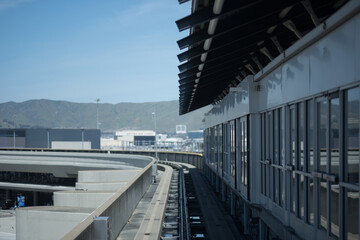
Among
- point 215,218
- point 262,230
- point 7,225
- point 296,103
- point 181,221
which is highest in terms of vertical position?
point 296,103

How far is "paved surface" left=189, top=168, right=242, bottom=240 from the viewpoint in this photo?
594 inches

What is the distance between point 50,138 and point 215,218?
84.9 m

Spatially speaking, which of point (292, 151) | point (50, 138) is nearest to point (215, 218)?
point (292, 151)

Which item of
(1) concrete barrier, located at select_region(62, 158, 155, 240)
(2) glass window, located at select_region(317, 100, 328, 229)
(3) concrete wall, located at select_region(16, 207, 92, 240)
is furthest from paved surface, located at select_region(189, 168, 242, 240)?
(2) glass window, located at select_region(317, 100, 328, 229)

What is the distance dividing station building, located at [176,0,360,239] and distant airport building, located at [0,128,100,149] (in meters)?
82.9

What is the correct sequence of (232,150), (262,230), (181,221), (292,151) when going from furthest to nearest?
(232,150) < (181,221) < (262,230) < (292,151)

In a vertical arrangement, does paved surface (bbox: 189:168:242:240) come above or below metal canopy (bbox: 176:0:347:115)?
below

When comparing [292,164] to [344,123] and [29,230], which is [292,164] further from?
[29,230]

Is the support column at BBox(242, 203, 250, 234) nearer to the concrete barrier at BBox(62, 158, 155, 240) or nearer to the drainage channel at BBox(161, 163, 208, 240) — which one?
the drainage channel at BBox(161, 163, 208, 240)

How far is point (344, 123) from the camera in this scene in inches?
231

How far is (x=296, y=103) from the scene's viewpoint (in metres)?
8.18

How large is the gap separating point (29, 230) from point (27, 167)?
149 feet

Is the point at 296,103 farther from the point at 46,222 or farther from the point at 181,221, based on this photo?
the point at 46,222

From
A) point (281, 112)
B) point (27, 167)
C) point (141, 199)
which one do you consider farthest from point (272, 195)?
→ point (27, 167)
